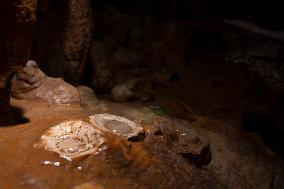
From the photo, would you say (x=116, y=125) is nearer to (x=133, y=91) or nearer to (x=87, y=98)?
(x=87, y=98)

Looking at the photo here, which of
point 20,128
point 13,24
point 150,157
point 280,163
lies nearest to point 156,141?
point 150,157

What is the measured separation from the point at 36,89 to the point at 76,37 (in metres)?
1.44

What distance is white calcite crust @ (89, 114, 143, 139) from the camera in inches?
183

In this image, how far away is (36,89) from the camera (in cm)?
596

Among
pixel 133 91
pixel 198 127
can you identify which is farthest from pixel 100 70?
pixel 198 127

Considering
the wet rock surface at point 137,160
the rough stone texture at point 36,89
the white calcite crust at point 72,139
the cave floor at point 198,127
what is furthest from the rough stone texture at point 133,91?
the white calcite crust at point 72,139

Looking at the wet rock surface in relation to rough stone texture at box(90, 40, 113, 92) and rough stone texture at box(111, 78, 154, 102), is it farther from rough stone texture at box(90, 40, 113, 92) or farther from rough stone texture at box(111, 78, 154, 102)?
rough stone texture at box(90, 40, 113, 92)

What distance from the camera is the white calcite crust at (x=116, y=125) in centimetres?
Result: 466

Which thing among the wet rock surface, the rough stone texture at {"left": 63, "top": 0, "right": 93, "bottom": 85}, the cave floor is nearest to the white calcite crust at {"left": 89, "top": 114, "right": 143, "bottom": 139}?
the wet rock surface

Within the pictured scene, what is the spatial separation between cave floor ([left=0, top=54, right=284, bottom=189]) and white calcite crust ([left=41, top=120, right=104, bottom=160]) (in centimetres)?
13

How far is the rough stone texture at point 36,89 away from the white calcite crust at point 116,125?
4.19ft

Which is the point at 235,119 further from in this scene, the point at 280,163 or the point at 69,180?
the point at 69,180

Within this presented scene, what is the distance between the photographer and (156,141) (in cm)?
498

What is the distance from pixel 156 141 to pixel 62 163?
152 cm
